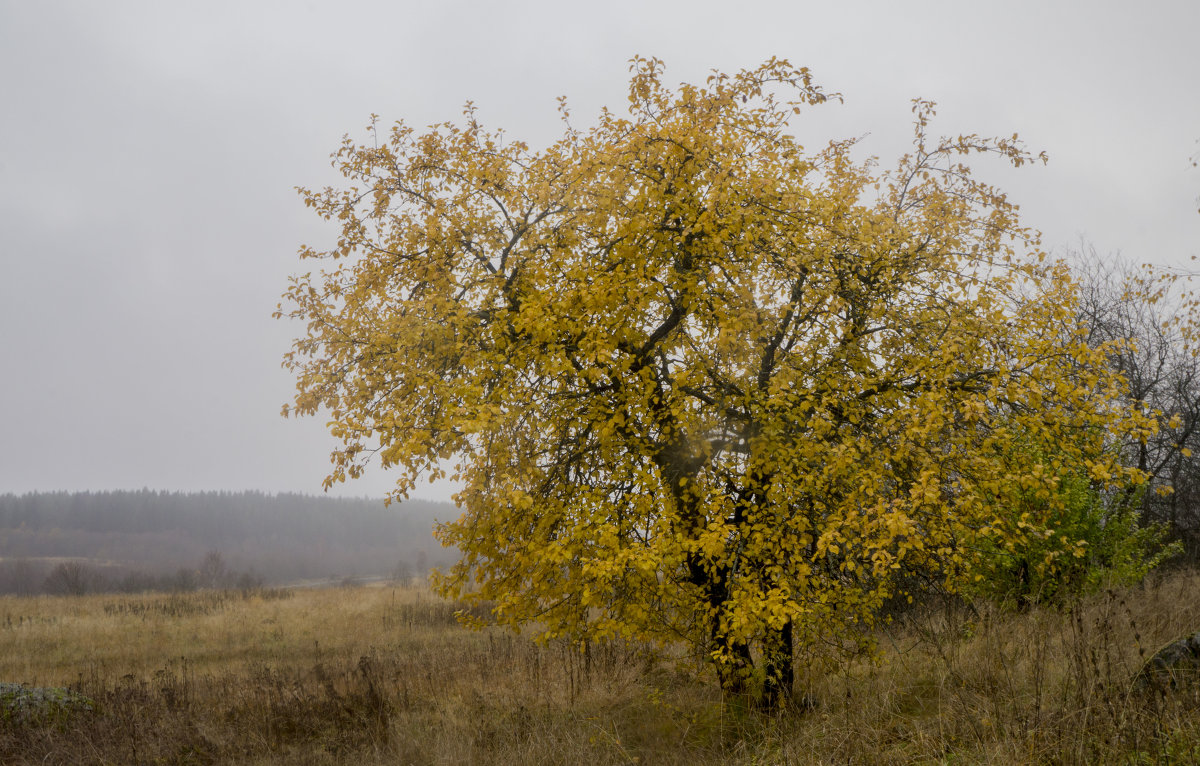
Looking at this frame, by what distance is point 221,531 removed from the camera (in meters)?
114

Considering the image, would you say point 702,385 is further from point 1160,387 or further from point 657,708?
point 1160,387

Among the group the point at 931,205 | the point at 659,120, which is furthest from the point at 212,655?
the point at 931,205

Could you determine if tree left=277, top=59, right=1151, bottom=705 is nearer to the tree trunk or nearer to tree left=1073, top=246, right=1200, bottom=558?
the tree trunk

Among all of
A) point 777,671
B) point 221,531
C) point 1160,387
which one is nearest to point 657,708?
point 777,671

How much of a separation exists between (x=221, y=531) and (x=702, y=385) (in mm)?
128906

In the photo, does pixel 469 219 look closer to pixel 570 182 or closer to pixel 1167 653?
pixel 570 182

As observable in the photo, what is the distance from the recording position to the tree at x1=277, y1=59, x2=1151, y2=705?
5852mm

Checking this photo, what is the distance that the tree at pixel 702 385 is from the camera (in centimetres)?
585

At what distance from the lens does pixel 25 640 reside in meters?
16.7

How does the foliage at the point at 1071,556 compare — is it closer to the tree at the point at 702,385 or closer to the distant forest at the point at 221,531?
the tree at the point at 702,385

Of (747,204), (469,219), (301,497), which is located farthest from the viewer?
(301,497)

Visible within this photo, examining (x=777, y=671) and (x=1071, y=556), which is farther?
(x=1071, y=556)

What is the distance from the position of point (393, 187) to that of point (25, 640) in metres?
17.3

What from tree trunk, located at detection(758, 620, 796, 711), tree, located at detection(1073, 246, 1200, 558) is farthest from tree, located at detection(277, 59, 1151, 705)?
tree, located at detection(1073, 246, 1200, 558)
